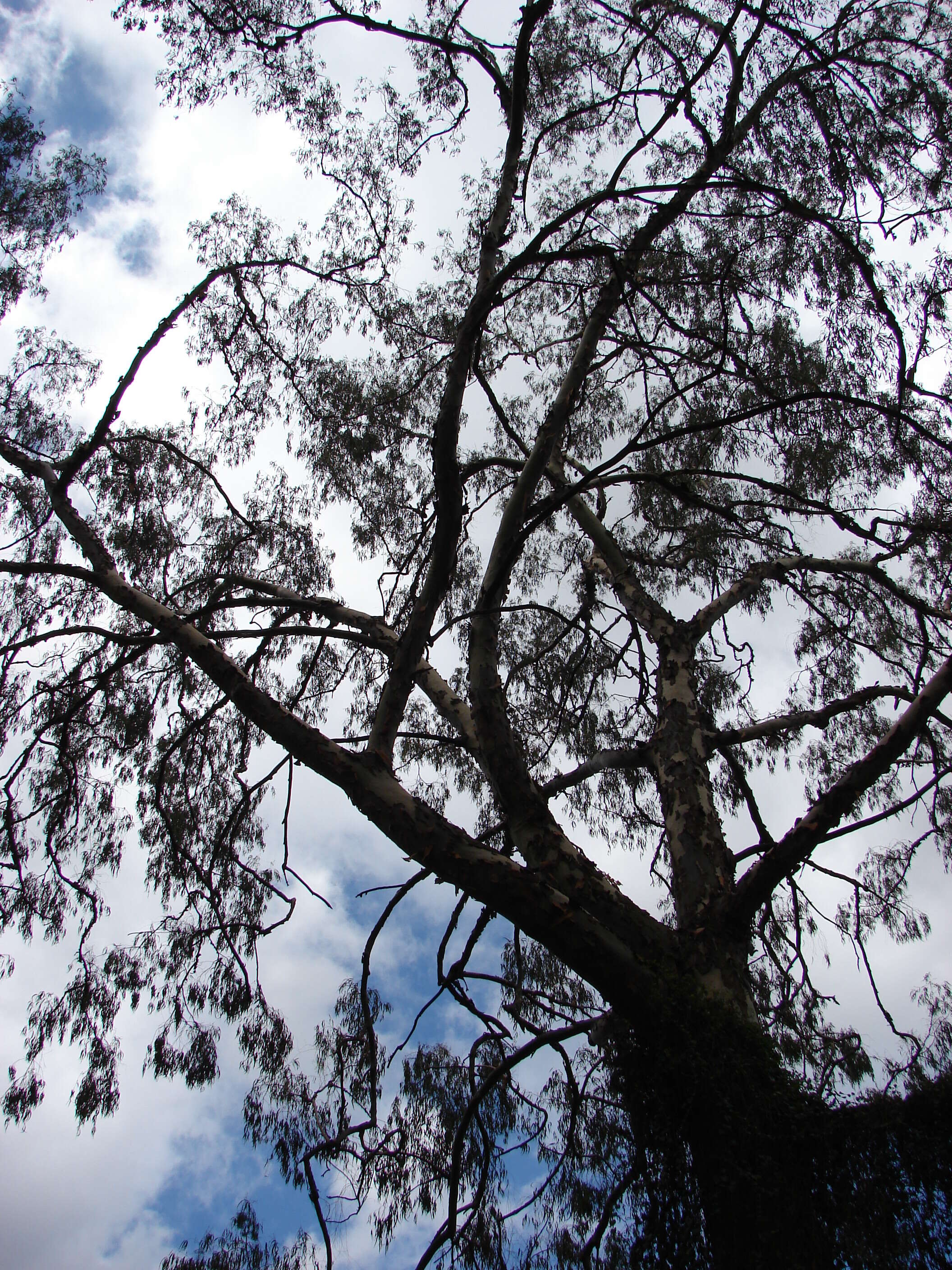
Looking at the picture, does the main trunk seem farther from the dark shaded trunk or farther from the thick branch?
the thick branch

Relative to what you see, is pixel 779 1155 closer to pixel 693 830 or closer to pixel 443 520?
pixel 693 830

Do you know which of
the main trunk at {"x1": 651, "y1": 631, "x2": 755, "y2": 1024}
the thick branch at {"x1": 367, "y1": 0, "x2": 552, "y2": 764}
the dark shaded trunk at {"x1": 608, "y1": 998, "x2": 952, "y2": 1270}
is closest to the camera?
the dark shaded trunk at {"x1": 608, "y1": 998, "x2": 952, "y2": 1270}

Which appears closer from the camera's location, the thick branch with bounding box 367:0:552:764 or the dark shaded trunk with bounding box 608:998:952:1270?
the dark shaded trunk with bounding box 608:998:952:1270

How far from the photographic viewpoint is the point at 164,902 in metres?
4.62

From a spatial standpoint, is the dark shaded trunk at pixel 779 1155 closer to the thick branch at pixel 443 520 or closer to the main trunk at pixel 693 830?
the main trunk at pixel 693 830

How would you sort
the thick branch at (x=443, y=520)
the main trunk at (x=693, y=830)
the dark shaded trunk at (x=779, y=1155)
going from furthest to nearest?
1. the main trunk at (x=693, y=830)
2. the thick branch at (x=443, y=520)
3. the dark shaded trunk at (x=779, y=1155)

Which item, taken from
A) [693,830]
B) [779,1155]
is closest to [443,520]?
[693,830]

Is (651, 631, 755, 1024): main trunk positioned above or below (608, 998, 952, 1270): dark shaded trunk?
above

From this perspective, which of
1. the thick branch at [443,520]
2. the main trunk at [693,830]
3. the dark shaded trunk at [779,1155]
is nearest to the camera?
the dark shaded trunk at [779,1155]

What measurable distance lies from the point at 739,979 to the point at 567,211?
8.59 ft

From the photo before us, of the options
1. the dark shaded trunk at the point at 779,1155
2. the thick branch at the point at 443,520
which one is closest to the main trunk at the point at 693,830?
the dark shaded trunk at the point at 779,1155

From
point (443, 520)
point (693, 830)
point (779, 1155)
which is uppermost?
point (443, 520)

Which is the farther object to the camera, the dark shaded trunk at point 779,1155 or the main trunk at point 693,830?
the main trunk at point 693,830

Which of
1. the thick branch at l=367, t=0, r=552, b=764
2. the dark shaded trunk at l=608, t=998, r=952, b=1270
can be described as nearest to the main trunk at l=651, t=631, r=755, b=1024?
the dark shaded trunk at l=608, t=998, r=952, b=1270
